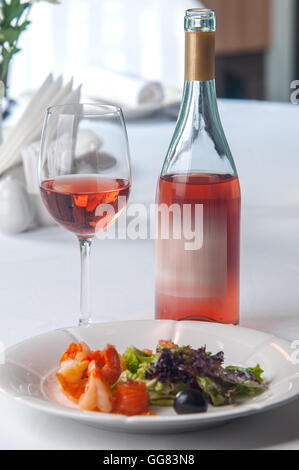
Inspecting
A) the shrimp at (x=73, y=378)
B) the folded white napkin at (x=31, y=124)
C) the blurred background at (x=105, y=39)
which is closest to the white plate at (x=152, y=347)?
the shrimp at (x=73, y=378)

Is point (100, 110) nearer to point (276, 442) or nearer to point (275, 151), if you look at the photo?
point (276, 442)

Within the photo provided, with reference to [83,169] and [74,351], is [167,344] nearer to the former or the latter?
[74,351]

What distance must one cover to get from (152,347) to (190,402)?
0.49 ft

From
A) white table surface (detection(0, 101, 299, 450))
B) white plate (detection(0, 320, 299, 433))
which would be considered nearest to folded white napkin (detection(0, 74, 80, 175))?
white table surface (detection(0, 101, 299, 450))

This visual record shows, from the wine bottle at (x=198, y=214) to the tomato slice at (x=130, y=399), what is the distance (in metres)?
0.21

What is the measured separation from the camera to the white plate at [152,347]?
490 millimetres

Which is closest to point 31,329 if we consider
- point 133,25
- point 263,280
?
point 263,280

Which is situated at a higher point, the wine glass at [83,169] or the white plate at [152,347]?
the wine glass at [83,169]

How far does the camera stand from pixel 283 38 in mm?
5348

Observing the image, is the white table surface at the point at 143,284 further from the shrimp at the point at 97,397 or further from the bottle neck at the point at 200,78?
the bottle neck at the point at 200,78

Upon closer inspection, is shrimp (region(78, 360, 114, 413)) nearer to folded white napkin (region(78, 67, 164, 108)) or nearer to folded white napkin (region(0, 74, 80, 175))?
folded white napkin (region(0, 74, 80, 175))

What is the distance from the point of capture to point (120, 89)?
1.79m

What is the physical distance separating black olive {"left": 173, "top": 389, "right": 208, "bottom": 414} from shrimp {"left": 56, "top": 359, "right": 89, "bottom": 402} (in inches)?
3.2
